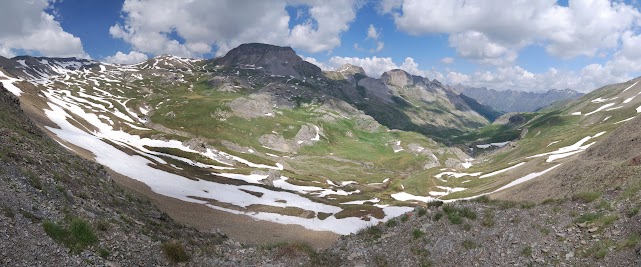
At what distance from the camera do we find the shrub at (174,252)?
2153 centimetres

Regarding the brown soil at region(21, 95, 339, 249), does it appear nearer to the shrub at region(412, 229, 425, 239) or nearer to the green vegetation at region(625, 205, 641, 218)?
the shrub at region(412, 229, 425, 239)

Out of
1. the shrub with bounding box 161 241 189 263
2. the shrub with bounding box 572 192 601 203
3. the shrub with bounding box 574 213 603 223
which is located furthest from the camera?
the shrub with bounding box 572 192 601 203

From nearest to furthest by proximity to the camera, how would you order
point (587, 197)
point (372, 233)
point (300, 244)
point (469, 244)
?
point (469, 244)
point (587, 197)
point (300, 244)
point (372, 233)

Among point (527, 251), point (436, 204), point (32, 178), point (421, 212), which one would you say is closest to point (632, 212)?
point (527, 251)

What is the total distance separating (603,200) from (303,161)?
173 m

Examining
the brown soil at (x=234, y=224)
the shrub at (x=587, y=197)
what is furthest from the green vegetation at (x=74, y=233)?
the shrub at (x=587, y=197)

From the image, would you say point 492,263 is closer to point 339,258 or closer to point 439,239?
point 439,239

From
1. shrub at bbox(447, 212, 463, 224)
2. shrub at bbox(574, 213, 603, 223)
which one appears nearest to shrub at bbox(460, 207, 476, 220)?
shrub at bbox(447, 212, 463, 224)

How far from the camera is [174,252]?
21891 millimetres

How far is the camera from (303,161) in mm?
194625

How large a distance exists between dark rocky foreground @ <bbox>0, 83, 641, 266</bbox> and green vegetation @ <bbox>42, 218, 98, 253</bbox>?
0.17 ft

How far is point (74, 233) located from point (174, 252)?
219 inches

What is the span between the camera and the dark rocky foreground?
17.5m

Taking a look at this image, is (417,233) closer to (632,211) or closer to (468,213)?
(468,213)
